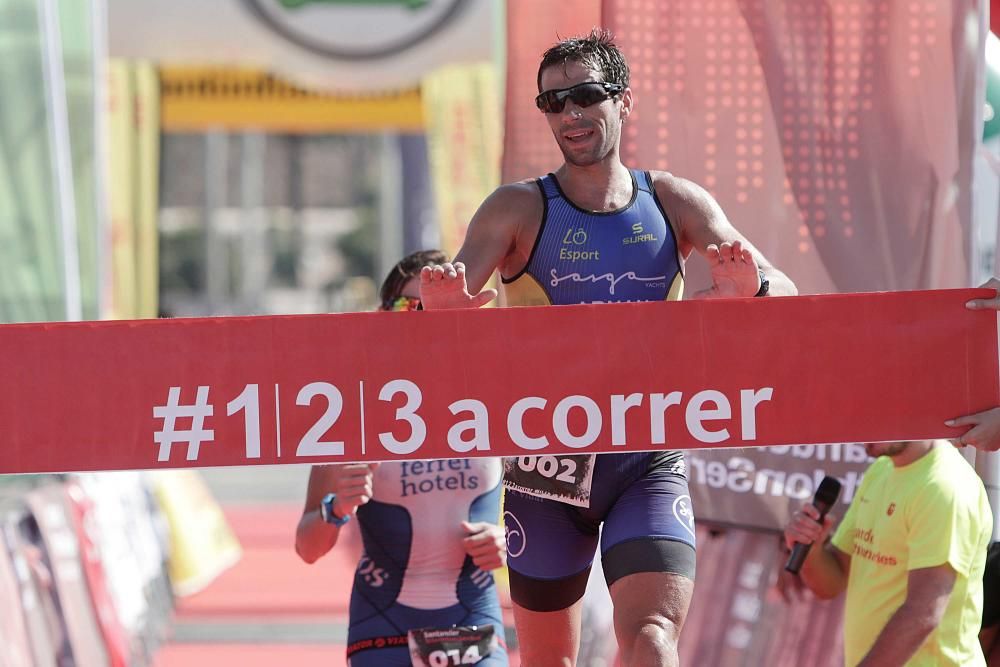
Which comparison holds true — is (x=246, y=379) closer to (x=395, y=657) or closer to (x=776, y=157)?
(x=395, y=657)

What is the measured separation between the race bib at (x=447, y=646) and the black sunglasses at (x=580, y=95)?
1.59 m

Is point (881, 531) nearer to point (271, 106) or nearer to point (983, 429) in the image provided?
point (983, 429)

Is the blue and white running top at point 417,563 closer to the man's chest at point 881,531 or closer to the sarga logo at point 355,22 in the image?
the man's chest at point 881,531

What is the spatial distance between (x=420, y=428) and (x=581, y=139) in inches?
35.0

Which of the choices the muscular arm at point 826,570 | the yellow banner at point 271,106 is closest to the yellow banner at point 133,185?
the yellow banner at point 271,106

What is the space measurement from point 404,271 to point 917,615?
72.0 inches

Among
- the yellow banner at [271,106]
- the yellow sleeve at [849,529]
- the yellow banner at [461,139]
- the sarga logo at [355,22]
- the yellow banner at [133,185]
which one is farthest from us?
the yellow banner at [271,106]

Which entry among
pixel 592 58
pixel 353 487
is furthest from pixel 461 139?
pixel 592 58

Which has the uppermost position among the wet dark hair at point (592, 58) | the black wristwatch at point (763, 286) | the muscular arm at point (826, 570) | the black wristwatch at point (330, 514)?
the wet dark hair at point (592, 58)

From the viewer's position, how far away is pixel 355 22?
1009cm

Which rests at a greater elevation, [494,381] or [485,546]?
[494,381]

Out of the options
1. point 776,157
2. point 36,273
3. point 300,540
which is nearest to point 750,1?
point 776,157

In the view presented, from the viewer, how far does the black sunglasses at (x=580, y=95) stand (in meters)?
3.35

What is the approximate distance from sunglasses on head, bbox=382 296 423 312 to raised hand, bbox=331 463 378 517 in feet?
1.65
